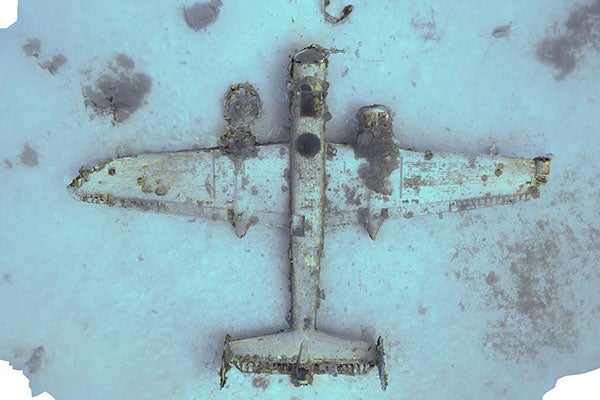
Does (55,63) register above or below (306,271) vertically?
above

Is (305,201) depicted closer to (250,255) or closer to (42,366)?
(250,255)

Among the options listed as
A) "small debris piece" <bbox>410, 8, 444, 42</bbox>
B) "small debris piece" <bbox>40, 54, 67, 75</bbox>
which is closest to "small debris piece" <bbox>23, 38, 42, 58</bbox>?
"small debris piece" <bbox>40, 54, 67, 75</bbox>

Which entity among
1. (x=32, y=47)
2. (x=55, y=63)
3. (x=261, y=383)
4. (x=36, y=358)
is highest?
(x=32, y=47)

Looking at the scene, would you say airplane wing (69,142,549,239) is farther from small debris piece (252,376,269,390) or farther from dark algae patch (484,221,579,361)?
small debris piece (252,376,269,390)

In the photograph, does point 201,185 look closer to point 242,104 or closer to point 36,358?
point 242,104

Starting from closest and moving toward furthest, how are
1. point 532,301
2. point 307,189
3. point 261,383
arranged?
point 307,189
point 261,383
point 532,301

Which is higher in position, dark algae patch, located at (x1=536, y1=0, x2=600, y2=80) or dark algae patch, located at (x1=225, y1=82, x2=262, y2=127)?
dark algae patch, located at (x1=536, y1=0, x2=600, y2=80)

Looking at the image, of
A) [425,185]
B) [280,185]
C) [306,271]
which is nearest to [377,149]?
[425,185]
